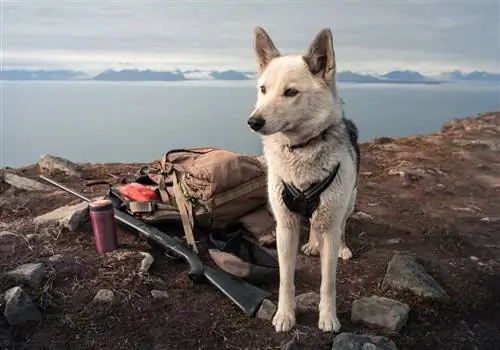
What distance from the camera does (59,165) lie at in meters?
7.91

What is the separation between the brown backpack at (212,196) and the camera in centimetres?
511

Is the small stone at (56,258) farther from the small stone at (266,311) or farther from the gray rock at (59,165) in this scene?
the gray rock at (59,165)

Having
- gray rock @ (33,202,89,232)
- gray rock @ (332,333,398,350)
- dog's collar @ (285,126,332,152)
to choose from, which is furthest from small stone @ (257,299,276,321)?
gray rock @ (33,202,89,232)

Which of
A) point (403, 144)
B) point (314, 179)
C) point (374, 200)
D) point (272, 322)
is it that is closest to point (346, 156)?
point (314, 179)

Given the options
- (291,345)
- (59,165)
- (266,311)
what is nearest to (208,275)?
(266,311)

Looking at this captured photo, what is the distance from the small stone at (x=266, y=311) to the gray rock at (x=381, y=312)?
0.69 metres

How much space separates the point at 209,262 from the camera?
16.0 ft

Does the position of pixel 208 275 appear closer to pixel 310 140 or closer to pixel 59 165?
pixel 310 140

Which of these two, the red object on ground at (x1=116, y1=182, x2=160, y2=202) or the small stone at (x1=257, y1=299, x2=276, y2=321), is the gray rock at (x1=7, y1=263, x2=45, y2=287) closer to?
the red object on ground at (x1=116, y1=182, x2=160, y2=202)

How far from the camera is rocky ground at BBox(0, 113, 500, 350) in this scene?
3777 millimetres

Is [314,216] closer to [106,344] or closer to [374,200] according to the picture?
[106,344]

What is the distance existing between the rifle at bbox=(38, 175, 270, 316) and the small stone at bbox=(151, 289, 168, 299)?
291mm

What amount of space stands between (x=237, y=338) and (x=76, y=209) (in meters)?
2.63

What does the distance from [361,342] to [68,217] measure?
133 inches
